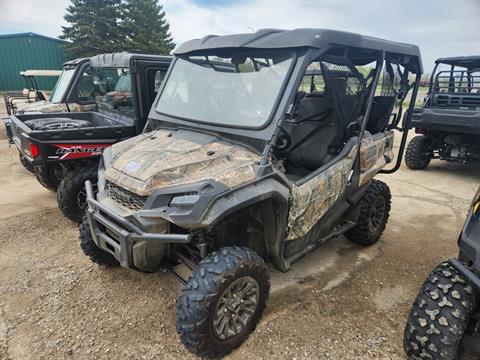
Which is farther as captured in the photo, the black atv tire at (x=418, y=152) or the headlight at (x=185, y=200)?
the black atv tire at (x=418, y=152)

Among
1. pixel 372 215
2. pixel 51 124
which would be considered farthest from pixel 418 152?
pixel 51 124

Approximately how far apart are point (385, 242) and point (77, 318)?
136 inches

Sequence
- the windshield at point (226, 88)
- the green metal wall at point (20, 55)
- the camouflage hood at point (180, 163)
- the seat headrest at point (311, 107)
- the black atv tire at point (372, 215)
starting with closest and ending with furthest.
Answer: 1. the camouflage hood at point (180, 163)
2. the windshield at point (226, 88)
3. the seat headrest at point (311, 107)
4. the black atv tire at point (372, 215)
5. the green metal wall at point (20, 55)

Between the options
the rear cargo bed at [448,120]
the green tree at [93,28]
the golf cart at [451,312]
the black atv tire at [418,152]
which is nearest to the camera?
the golf cart at [451,312]

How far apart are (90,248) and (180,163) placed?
138cm

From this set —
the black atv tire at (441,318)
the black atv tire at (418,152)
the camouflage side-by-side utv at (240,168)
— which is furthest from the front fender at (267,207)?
the black atv tire at (418,152)

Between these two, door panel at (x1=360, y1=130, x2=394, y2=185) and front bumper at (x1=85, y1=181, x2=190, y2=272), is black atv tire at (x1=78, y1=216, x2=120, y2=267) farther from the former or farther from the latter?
door panel at (x1=360, y1=130, x2=394, y2=185)

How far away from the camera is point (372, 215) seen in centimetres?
403

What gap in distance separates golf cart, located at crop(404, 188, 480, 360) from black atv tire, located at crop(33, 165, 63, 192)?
4.37m

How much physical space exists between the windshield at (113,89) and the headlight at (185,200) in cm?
330

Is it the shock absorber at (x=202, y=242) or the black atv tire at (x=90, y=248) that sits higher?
the shock absorber at (x=202, y=242)

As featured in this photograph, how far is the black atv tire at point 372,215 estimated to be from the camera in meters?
3.85

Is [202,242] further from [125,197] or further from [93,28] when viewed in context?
[93,28]

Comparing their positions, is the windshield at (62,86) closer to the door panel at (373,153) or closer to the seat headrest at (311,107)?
the seat headrest at (311,107)
